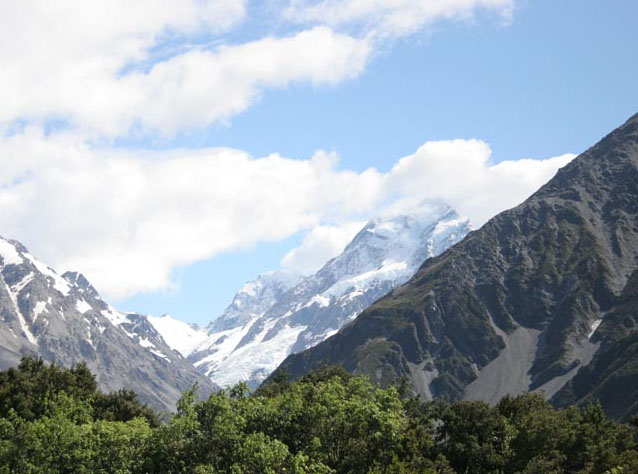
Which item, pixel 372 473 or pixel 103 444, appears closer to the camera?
pixel 372 473

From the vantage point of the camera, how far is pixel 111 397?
148 metres

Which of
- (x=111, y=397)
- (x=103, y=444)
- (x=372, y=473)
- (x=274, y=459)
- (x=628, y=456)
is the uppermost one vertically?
(x=111, y=397)

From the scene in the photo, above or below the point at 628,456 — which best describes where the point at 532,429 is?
above

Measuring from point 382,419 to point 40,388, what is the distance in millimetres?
71398

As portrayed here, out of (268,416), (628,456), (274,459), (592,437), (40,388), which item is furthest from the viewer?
(40,388)

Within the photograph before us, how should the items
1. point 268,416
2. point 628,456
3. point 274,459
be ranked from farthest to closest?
point 628,456 < point 268,416 < point 274,459

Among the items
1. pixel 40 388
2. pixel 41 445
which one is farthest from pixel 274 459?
pixel 40 388

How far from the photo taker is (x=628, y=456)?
353 ft

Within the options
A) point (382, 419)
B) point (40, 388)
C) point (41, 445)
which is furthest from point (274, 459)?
point (40, 388)

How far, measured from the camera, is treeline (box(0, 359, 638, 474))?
8931 centimetres

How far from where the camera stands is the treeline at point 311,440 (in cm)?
8931

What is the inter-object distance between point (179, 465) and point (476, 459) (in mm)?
43536

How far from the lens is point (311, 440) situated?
94.2 metres

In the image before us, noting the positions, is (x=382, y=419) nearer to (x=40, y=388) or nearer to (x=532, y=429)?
(x=532, y=429)
